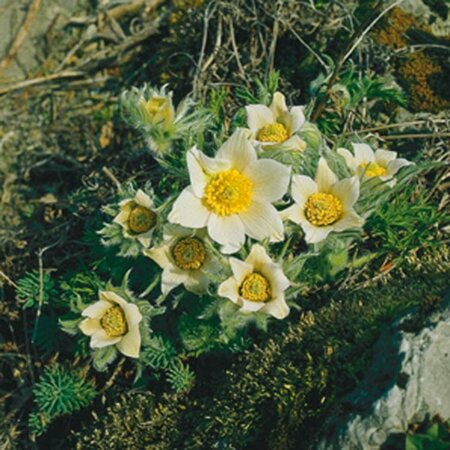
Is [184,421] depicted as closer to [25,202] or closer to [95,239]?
[95,239]

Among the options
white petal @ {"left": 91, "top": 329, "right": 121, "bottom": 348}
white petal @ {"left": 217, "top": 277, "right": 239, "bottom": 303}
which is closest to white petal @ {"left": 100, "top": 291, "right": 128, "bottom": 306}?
white petal @ {"left": 91, "top": 329, "right": 121, "bottom": 348}

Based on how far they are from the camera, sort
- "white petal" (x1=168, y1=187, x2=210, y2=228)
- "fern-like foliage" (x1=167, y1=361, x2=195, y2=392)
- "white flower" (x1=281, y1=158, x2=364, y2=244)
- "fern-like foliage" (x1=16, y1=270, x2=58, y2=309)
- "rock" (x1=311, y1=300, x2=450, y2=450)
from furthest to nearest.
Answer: "fern-like foliage" (x1=16, y1=270, x2=58, y2=309), "fern-like foliage" (x1=167, y1=361, x2=195, y2=392), "white flower" (x1=281, y1=158, x2=364, y2=244), "white petal" (x1=168, y1=187, x2=210, y2=228), "rock" (x1=311, y1=300, x2=450, y2=450)

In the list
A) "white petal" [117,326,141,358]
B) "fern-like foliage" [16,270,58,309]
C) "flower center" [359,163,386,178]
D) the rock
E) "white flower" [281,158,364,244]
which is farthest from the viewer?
"fern-like foliage" [16,270,58,309]

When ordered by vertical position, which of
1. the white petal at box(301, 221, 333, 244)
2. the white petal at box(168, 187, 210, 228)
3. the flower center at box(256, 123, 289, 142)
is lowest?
the white petal at box(301, 221, 333, 244)

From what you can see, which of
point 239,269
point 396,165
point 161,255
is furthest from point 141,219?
point 396,165

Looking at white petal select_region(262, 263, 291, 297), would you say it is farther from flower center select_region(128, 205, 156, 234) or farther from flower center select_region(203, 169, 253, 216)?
flower center select_region(128, 205, 156, 234)

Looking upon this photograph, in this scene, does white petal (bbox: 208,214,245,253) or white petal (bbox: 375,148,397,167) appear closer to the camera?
white petal (bbox: 208,214,245,253)
